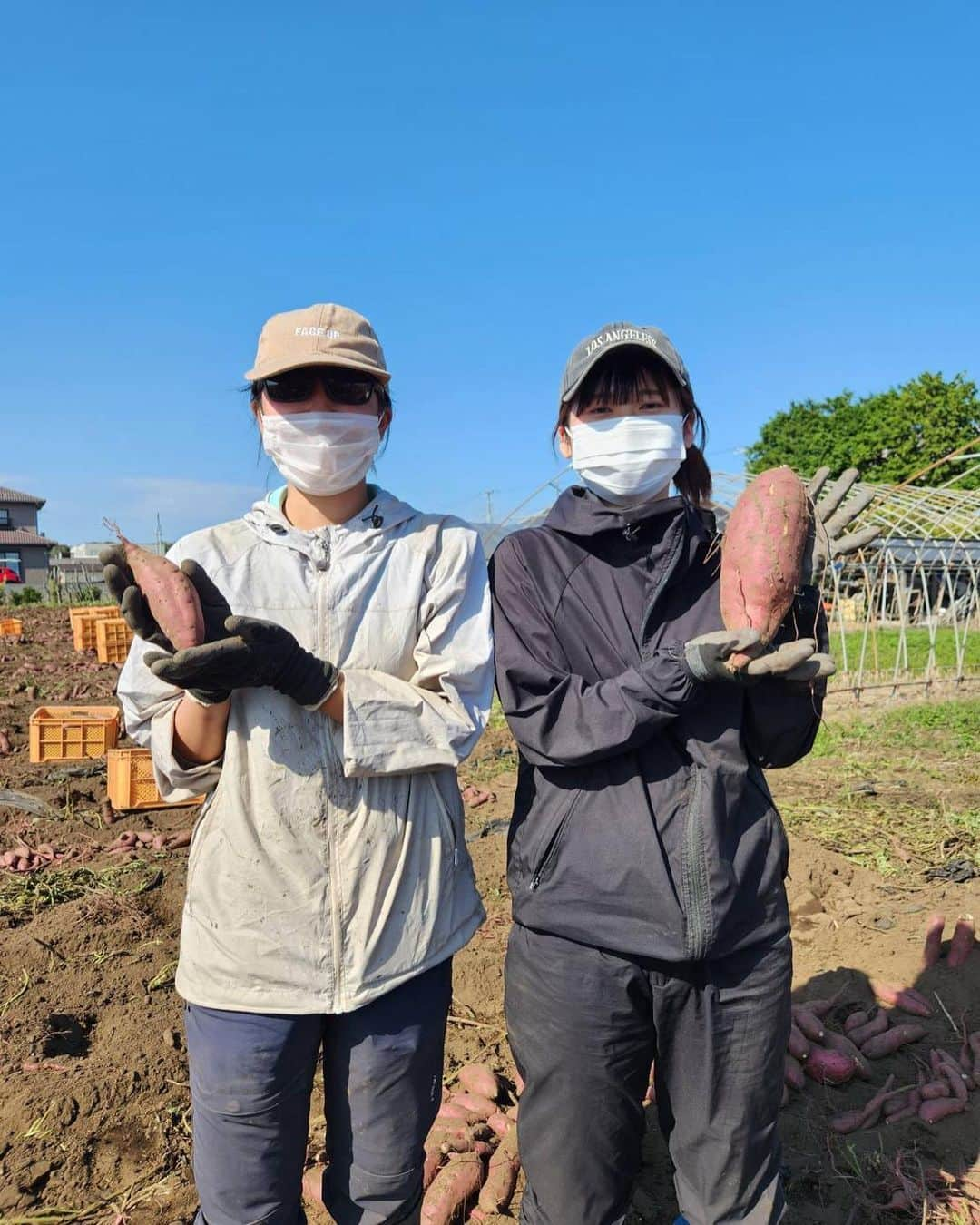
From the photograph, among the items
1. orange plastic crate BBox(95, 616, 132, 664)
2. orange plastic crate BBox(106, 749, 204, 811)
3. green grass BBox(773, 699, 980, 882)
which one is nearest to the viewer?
green grass BBox(773, 699, 980, 882)

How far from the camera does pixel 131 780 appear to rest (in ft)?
17.5

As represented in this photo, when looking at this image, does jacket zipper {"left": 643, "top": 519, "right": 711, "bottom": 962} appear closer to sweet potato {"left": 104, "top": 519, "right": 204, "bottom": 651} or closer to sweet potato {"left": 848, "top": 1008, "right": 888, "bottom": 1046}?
sweet potato {"left": 104, "top": 519, "right": 204, "bottom": 651}

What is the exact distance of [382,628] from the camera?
1614mm

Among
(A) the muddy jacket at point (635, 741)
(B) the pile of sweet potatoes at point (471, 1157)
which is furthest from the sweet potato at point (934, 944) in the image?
(A) the muddy jacket at point (635, 741)

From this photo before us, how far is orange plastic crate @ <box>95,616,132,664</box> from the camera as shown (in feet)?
35.2

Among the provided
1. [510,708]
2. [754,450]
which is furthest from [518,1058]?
[754,450]

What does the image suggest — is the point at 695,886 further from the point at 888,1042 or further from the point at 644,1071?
the point at 888,1042

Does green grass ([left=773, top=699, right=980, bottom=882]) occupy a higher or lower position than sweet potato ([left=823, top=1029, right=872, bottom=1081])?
higher

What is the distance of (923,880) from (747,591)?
3.41 metres

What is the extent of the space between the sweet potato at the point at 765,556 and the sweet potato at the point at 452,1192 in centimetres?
163

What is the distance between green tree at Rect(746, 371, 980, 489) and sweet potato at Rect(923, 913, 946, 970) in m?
20.1

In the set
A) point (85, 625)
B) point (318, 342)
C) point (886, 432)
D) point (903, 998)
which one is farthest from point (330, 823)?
point (886, 432)

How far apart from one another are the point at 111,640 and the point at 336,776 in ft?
33.9

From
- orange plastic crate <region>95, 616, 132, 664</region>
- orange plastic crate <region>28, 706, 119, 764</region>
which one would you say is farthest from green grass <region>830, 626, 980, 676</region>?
orange plastic crate <region>95, 616, 132, 664</region>
